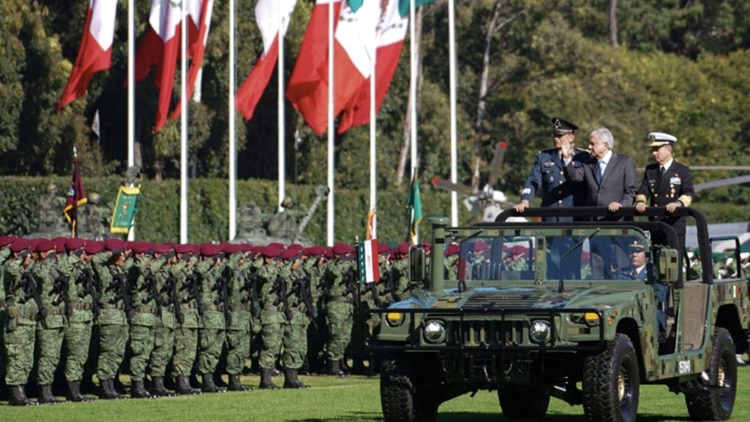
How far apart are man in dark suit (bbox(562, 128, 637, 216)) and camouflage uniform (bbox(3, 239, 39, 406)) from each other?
5710mm

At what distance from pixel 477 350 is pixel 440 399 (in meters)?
0.95

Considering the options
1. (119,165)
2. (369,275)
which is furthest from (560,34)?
(369,275)

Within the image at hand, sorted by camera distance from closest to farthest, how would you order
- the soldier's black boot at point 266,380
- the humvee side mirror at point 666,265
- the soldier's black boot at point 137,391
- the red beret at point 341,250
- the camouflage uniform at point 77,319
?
the humvee side mirror at point 666,265, the camouflage uniform at point 77,319, the soldier's black boot at point 137,391, the soldier's black boot at point 266,380, the red beret at point 341,250

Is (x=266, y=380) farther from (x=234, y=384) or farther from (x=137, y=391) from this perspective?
(x=137, y=391)

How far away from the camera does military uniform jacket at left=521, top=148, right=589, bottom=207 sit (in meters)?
15.9

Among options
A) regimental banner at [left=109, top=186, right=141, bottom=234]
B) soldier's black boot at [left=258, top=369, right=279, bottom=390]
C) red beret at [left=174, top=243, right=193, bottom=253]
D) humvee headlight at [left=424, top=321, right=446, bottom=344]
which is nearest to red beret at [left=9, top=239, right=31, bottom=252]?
red beret at [left=174, top=243, right=193, bottom=253]

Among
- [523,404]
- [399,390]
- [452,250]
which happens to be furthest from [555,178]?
[399,390]

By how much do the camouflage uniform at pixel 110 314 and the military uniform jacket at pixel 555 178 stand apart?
16.6 feet

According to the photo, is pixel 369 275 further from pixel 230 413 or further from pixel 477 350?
pixel 477 350

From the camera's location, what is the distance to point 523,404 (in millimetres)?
15711

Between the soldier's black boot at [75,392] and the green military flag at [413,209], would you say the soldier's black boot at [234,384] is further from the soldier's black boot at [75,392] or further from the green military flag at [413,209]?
the green military flag at [413,209]

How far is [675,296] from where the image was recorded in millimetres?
14562

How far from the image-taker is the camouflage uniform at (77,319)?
1858 centimetres

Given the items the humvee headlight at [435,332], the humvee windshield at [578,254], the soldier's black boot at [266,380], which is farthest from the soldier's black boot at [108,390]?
the humvee headlight at [435,332]
